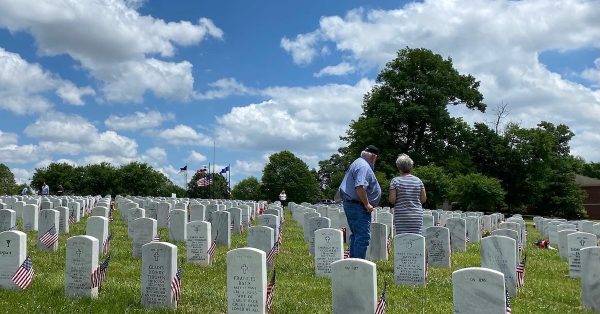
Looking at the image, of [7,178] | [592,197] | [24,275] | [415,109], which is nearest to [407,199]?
[24,275]

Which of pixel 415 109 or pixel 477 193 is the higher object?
pixel 415 109

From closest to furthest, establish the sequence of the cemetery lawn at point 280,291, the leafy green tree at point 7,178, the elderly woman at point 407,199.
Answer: the cemetery lawn at point 280,291
the elderly woman at point 407,199
the leafy green tree at point 7,178

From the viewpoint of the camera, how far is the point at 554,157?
54.3m

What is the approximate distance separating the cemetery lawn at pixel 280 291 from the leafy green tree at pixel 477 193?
27811 mm

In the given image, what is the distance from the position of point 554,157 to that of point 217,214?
4757 centimetres

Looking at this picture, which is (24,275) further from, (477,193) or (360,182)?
(477,193)

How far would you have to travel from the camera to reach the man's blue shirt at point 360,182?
9336 mm

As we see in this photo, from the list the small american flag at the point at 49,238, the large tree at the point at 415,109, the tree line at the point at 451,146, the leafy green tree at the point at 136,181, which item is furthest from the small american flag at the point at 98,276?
the leafy green tree at the point at 136,181

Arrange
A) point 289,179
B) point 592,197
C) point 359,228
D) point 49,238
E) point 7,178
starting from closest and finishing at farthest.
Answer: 1. point 359,228
2. point 49,238
3. point 592,197
4. point 289,179
5. point 7,178

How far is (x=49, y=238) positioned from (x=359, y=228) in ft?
22.6

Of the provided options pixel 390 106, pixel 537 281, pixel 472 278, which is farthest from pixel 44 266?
pixel 390 106

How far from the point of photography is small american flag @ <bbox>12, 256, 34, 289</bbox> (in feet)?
27.9

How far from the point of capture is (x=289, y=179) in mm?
82438

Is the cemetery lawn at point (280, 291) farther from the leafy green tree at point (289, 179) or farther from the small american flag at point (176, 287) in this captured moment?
the leafy green tree at point (289, 179)
